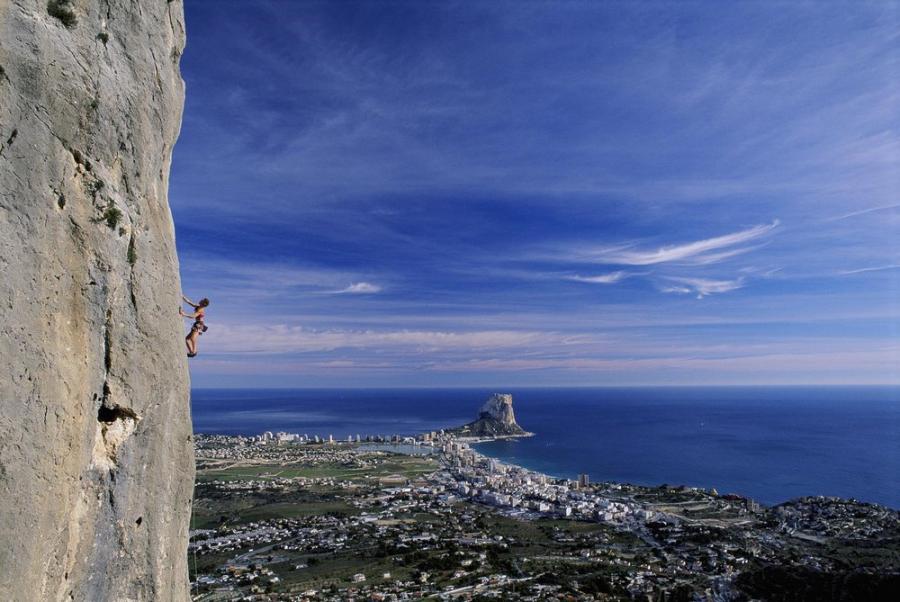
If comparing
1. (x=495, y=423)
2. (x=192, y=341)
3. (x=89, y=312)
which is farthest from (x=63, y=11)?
(x=495, y=423)

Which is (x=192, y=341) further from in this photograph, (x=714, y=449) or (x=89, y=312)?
(x=714, y=449)

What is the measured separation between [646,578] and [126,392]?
40.4 m

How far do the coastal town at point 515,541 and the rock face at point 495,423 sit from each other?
7142 cm

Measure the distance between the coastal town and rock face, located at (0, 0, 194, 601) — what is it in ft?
99.6

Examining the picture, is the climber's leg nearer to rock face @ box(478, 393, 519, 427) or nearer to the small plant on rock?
the small plant on rock

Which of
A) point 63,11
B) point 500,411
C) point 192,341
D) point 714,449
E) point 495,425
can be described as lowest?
point 495,425

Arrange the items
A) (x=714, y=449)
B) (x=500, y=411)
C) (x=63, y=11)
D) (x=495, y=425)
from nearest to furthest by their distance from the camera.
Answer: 1. (x=63, y=11)
2. (x=714, y=449)
3. (x=495, y=425)
4. (x=500, y=411)

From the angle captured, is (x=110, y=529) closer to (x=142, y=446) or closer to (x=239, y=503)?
(x=142, y=446)

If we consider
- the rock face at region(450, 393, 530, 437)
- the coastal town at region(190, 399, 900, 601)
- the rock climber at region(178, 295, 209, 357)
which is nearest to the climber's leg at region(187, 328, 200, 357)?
the rock climber at region(178, 295, 209, 357)

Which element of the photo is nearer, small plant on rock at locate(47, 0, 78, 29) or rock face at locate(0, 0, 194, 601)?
rock face at locate(0, 0, 194, 601)

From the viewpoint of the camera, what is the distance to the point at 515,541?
50531 mm

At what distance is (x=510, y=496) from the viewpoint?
2790 inches

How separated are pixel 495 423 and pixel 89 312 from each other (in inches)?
6521

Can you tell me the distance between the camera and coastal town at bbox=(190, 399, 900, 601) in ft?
117
